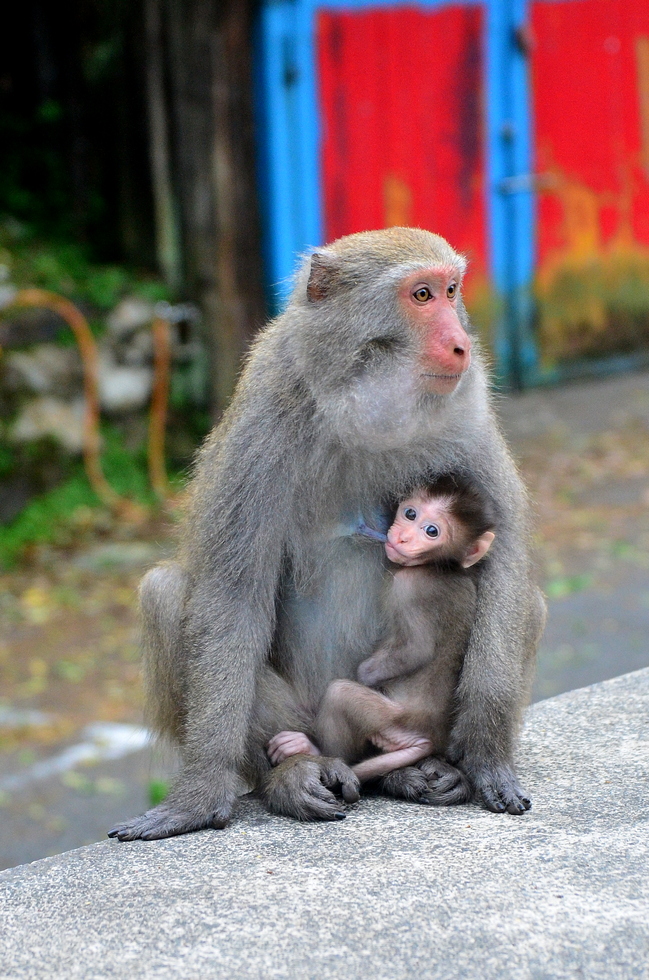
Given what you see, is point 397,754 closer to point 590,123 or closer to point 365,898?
point 365,898

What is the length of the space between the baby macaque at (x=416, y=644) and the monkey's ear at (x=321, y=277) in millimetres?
521

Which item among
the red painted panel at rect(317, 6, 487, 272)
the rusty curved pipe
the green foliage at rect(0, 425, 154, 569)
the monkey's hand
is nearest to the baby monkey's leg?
the monkey's hand

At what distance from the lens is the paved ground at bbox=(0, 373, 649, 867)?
4.86 m

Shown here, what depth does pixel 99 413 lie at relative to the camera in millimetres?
8227

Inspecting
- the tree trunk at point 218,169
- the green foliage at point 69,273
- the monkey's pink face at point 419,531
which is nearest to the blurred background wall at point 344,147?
the tree trunk at point 218,169

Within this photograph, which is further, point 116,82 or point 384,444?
point 116,82

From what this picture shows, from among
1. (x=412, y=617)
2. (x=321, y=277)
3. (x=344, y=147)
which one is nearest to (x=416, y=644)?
(x=412, y=617)

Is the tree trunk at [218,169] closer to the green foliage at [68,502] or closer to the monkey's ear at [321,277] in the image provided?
the green foliage at [68,502]

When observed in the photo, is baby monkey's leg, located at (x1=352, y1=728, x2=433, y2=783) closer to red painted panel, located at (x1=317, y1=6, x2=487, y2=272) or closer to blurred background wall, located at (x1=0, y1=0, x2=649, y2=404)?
blurred background wall, located at (x1=0, y1=0, x2=649, y2=404)

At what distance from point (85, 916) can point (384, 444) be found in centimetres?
119

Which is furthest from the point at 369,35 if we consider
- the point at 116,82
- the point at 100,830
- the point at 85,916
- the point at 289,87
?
the point at 85,916

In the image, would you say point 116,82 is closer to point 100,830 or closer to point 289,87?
point 289,87

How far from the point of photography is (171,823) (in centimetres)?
286

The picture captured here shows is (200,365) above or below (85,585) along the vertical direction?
above
